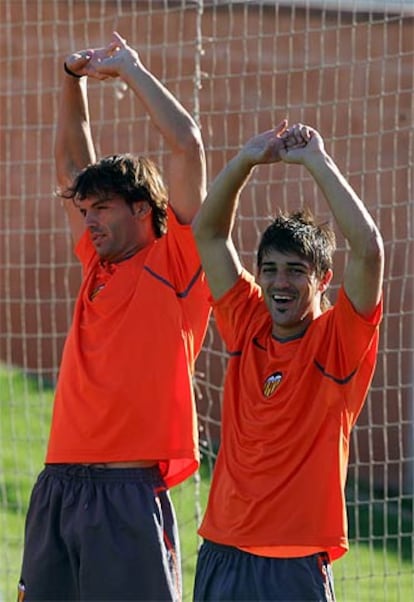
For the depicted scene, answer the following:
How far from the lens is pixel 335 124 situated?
7.36 metres

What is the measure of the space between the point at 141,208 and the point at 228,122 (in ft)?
12.4

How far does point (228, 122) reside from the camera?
7.78m

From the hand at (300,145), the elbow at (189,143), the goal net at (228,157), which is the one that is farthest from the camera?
the goal net at (228,157)

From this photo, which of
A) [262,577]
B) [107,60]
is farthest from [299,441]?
[107,60]

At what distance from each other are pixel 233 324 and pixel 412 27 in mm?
3697

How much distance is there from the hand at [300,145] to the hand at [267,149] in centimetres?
1

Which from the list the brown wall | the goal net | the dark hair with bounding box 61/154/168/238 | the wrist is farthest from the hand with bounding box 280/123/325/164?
the brown wall

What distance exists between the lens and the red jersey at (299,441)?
3451mm

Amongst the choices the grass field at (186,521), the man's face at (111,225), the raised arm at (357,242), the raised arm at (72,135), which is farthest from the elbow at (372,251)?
the grass field at (186,521)

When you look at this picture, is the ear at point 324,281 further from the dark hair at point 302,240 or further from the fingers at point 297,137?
the fingers at point 297,137

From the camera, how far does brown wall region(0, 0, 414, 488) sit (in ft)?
24.1

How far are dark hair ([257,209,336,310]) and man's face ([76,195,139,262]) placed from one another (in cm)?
52

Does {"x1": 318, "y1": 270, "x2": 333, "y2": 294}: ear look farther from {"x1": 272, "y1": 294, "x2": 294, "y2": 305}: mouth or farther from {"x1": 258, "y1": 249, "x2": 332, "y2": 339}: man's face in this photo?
{"x1": 272, "y1": 294, "x2": 294, "y2": 305}: mouth

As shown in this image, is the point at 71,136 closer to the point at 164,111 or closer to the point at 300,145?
the point at 164,111
